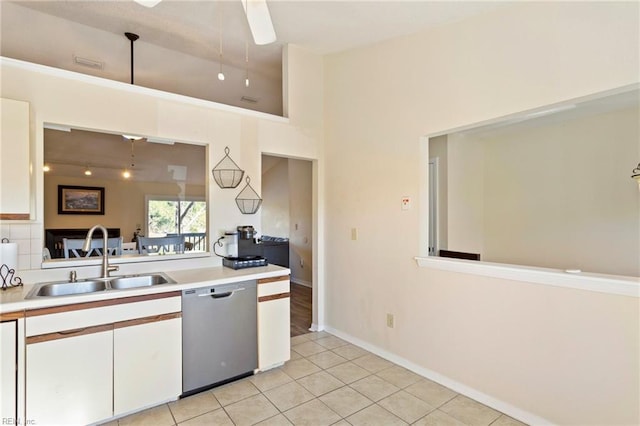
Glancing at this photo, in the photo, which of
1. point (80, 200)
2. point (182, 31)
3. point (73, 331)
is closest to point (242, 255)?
point (73, 331)

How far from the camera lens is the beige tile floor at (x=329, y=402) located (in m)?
2.17

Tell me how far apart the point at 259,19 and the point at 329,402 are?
2.65 metres

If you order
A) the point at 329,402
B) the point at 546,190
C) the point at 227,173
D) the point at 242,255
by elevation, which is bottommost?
the point at 329,402

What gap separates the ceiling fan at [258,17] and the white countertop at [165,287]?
1748mm

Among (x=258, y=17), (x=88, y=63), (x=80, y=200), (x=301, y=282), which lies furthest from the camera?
(x=301, y=282)

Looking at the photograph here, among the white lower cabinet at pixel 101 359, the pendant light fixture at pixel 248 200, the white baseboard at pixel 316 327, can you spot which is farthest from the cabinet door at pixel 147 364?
the white baseboard at pixel 316 327

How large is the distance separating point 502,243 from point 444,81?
245cm

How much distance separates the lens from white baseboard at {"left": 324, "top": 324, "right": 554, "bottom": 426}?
2152mm

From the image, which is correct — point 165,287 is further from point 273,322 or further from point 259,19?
point 259,19

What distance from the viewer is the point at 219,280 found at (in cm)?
252

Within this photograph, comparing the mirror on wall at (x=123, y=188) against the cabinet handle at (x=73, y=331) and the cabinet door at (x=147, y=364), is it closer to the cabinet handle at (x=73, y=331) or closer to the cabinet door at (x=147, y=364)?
the cabinet door at (x=147, y=364)

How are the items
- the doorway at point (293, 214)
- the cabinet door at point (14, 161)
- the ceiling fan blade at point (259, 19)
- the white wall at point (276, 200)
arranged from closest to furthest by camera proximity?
the ceiling fan blade at point (259, 19) → the cabinet door at point (14, 161) → the doorway at point (293, 214) → the white wall at point (276, 200)

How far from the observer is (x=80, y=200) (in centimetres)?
585

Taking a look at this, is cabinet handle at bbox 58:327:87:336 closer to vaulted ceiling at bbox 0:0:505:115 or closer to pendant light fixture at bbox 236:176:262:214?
pendant light fixture at bbox 236:176:262:214
